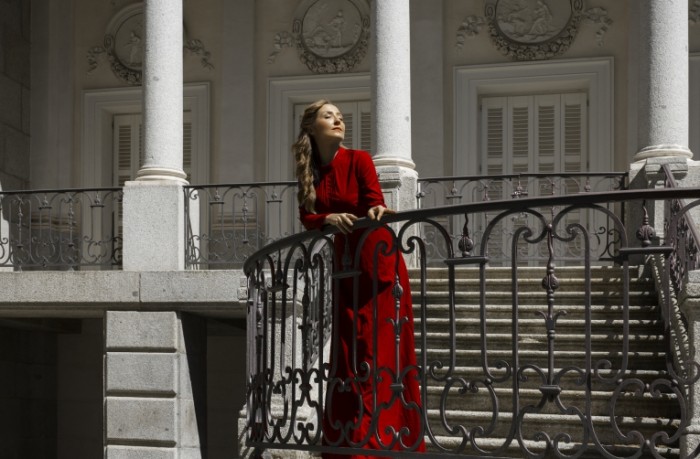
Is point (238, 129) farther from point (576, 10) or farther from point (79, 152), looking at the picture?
point (576, 10)

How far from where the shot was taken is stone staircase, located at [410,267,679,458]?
25.3 feet

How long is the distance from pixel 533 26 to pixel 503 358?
310 inches

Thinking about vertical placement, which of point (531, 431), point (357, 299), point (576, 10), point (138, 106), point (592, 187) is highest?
point (576, 10)

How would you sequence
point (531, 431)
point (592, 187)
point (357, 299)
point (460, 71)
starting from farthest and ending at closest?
point (460, 71)
point (592, 187)
point (531, 431)
point (357, 299)

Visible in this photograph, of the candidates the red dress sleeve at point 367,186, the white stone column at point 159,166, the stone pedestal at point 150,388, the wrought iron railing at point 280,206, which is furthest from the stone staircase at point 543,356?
the white stone column at point 159,166

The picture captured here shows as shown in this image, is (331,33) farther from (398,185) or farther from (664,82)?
(664,82)

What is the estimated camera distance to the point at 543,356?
8.94 metres

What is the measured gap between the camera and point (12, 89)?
16609 millimetres

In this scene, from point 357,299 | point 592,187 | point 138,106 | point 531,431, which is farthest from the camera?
point 138,106

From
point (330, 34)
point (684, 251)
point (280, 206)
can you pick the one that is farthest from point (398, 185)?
point (684, 251)

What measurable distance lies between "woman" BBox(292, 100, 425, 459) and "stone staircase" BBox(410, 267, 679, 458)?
1.20 ft

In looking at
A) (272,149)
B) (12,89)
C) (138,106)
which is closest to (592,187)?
(272,149)

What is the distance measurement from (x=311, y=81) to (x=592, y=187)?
14.4 feet

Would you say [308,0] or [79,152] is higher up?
[308,0]
